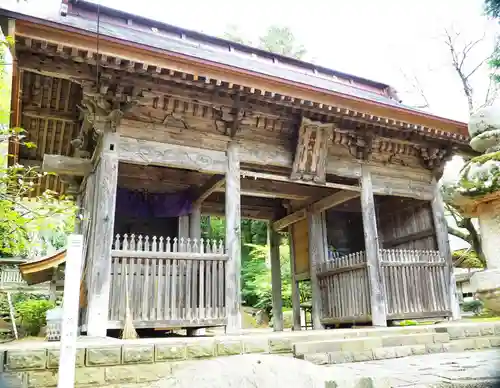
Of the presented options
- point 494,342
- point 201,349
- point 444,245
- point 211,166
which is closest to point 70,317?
point 201,349

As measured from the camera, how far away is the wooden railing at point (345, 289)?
906cm

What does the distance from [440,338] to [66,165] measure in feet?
23.2

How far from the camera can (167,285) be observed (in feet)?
22.5

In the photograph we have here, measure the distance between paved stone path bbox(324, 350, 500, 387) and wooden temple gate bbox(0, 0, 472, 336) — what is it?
2720mm

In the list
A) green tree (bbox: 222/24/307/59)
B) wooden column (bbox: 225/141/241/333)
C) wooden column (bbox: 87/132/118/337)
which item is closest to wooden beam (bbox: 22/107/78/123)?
wooden column (bbox: 87/132/118/337)

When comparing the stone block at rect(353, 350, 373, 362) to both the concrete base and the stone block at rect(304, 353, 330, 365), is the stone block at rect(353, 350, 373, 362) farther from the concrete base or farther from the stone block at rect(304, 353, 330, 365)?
the concrete base

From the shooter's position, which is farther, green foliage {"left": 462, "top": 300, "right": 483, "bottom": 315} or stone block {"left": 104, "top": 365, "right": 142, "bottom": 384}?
green foliage {"left": 462, "top": 300, "right": 483, "bottom": 315}

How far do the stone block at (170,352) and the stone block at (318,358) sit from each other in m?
1.57

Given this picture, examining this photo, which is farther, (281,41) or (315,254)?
(281,41)

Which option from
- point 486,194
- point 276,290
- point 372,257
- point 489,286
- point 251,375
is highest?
point 486,194

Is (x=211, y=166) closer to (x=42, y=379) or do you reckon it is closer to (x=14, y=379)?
(x=42, y=379)

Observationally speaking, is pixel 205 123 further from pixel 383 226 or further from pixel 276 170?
pixel 383 226

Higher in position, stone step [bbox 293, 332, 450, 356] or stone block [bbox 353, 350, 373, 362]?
stone step [bbox 293, 332, 450, 356]

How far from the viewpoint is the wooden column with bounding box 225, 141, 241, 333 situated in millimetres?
6969
